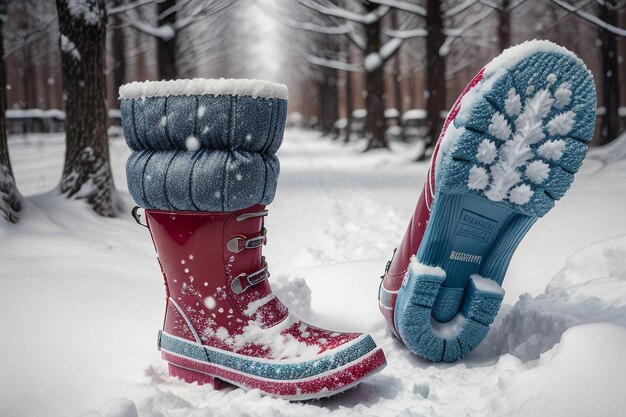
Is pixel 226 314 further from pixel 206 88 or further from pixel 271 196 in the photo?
pixel 206 88

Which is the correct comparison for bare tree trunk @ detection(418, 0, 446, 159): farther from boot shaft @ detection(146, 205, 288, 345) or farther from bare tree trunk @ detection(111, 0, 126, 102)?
bare tree trunk @ detection(111, 0, 126, 102)

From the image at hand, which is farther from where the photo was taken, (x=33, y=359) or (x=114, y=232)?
(x=114, y=232)

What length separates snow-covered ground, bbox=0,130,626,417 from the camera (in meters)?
1.23

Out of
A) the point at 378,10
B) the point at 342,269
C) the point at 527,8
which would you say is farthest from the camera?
the point at 527,8

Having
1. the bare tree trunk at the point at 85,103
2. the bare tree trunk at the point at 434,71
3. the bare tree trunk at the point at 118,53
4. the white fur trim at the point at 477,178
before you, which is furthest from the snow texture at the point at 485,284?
the bare tree trunk at the point at 118,53

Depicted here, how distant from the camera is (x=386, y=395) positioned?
1.44 metres

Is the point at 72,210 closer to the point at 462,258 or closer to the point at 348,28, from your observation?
the point at 462,258

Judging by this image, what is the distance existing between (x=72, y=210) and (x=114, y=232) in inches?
19.2

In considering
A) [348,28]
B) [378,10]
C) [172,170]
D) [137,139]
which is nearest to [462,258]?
[172,170]

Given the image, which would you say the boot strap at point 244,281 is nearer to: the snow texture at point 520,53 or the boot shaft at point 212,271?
the boot shaft at point 212,271

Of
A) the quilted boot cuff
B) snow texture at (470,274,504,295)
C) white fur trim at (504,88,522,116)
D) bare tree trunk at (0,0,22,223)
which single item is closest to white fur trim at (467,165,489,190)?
white fur trim at (504,88,522,116)

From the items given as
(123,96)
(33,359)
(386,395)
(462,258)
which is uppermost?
(123,96)

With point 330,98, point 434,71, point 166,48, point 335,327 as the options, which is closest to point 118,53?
point 166,48

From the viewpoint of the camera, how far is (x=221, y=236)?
1.48 metres
